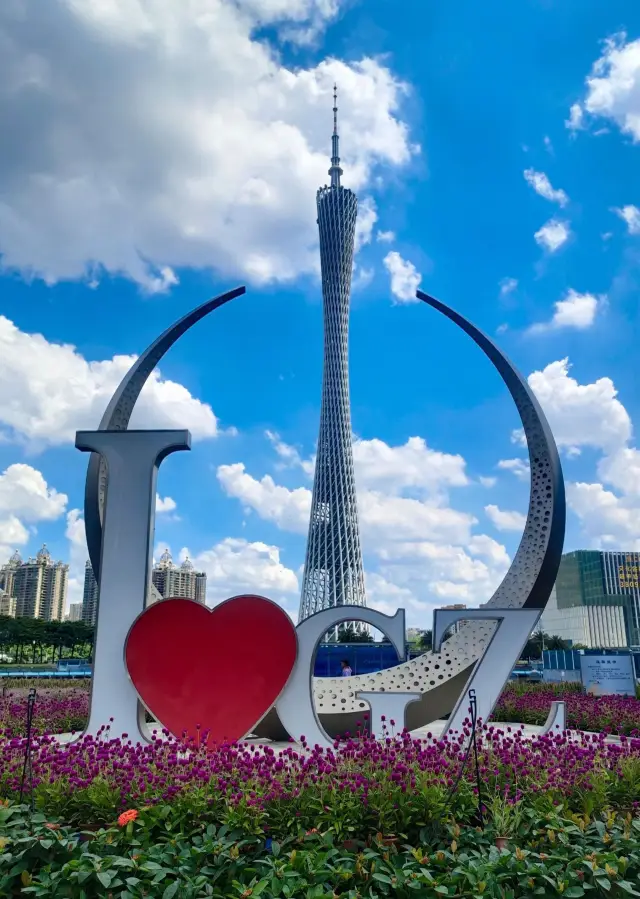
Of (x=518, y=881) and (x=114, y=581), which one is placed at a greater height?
(x=114, y=581)

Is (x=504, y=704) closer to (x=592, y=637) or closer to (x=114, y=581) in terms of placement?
(x=114, y=581)

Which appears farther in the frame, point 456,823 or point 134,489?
point 134,489

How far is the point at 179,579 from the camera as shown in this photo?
81.4m

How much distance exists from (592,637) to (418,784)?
275 feet

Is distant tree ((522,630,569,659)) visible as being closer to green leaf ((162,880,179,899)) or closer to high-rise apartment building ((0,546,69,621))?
high-rise apartment building ((0,546,69,621))

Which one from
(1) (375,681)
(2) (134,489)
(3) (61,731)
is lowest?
(3) (61,731)

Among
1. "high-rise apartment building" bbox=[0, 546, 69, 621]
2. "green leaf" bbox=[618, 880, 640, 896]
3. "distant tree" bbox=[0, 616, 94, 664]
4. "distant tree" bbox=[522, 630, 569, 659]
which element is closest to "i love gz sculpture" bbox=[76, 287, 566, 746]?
"green leaf" bbox=[618, 880, 640, 896]

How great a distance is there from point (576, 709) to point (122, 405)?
8.68 meters

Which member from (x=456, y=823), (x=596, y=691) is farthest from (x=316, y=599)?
(x=456, y=823)

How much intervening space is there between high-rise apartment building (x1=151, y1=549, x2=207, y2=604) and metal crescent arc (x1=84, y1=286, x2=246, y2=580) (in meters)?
68.5

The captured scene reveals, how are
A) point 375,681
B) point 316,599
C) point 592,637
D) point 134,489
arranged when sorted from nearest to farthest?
1. point 134,489
2. point 375,681
3. point 316,599
4. point 592,637

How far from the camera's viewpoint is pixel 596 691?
45.2 feet

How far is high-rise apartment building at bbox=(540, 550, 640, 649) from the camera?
8144 cm

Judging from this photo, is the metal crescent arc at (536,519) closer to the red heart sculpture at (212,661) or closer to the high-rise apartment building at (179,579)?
the red heart sculpture at (212,661)
